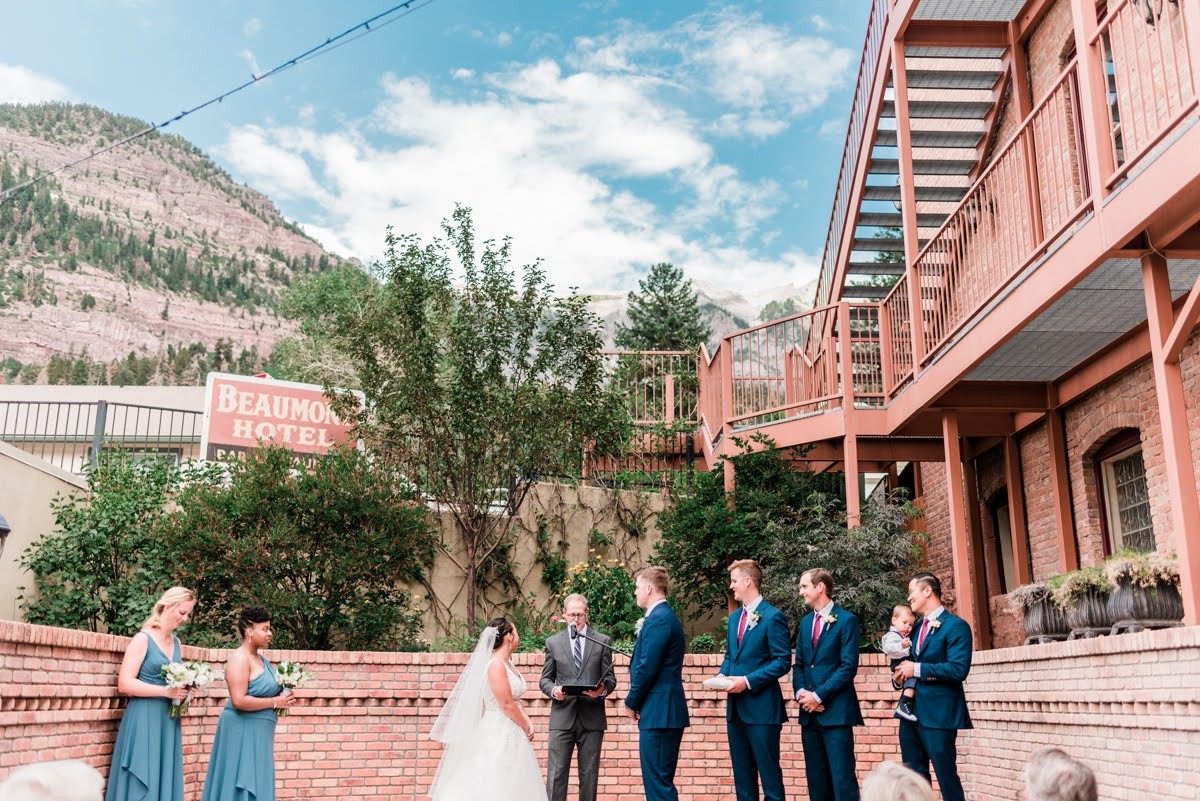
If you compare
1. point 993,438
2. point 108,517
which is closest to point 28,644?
point 108,517

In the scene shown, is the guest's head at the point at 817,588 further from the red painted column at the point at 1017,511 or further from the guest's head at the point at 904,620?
the red painted column at the point at 1017,511

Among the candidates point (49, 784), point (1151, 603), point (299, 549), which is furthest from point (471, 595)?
point (49, 784)

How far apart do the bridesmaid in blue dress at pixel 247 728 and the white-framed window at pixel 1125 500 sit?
8017 millimetres

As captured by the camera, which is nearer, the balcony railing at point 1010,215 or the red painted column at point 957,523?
the balcony railing at point 1010,215

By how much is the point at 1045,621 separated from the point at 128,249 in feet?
381

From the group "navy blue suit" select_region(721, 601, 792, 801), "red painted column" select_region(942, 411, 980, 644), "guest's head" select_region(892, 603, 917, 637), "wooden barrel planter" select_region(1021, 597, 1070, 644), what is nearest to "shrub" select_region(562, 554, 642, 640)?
"red painted column" select_region(942, 411, 980, 644)

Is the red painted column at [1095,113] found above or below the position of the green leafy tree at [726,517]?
above

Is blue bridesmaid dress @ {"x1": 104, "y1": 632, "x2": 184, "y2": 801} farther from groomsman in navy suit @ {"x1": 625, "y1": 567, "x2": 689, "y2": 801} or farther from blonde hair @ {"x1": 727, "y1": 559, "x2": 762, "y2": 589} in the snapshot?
blonde hair @ {"x1": 727, "y1": 559, "x2": 762, "y2": 589}

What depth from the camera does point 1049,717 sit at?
7543 mm

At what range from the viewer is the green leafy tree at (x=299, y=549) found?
10578mm

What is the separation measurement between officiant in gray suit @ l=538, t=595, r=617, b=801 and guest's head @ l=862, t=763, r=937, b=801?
201 inches

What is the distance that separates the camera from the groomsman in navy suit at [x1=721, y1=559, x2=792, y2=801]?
21.6 feet

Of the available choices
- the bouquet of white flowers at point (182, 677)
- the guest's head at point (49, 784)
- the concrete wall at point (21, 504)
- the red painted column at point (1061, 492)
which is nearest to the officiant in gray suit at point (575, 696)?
the bouquet of white flowers at point (182, 677)

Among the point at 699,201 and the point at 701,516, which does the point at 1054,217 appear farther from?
the point at 699,201
